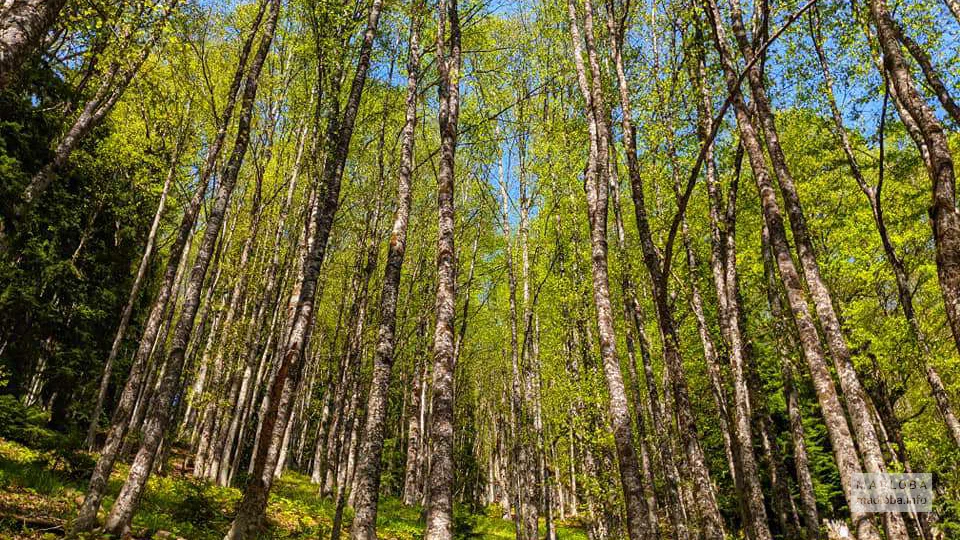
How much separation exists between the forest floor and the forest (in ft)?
0.32

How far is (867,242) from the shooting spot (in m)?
15.9

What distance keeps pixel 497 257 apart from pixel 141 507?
20.4m

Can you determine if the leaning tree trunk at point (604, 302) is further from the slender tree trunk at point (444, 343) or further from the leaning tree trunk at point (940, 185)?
the leaning tree trunk at point (940, 185)

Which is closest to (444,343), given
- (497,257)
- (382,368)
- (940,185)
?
(382,368)

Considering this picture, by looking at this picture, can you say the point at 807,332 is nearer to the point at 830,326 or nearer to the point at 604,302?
the point at 830,326

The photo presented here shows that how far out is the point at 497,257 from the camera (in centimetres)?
2742

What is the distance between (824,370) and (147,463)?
10.1 metres

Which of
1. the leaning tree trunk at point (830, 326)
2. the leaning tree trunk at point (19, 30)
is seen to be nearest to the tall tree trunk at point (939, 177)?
the leaning tree trunk at point (830, 326)

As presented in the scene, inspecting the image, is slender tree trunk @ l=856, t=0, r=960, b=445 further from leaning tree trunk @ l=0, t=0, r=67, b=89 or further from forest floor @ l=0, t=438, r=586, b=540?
forest floor @ l=0, t=438, r=586, b=540

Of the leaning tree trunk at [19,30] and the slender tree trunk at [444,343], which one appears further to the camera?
the slender tree trunk at [444,343]

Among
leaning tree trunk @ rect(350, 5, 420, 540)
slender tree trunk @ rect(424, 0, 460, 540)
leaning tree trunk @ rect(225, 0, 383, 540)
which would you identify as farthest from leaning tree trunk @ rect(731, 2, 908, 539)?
leaning tree trunk @ rect(225, 0, 383, 540)

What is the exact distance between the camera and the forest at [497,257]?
24.3ft

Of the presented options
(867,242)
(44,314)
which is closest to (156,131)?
(44,314)

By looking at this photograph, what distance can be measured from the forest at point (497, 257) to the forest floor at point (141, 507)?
3.8 inches
